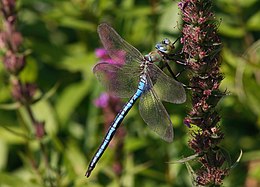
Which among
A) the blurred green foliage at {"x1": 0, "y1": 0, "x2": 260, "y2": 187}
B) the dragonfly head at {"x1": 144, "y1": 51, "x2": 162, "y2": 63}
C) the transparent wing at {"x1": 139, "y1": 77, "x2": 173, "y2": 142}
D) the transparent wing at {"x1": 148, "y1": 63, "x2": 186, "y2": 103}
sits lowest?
the blurred green foliage at {"x1": 0, "y1": 0, "x2": 260, "y2": 187}

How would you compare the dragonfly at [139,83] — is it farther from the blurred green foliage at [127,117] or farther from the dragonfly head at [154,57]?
the blurred green foliage at [127,117]

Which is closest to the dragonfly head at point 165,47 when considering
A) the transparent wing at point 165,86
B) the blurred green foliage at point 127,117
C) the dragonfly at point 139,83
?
the dragonfly at point 139,83

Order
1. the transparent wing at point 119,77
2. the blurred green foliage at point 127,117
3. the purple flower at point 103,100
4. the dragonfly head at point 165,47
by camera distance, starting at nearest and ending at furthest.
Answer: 1. the dragonfly head at point 165,47
2. the transparent wing at point 119,77
3. the purple flower at point 103,100
4. the blurred green foliage at point 127,117

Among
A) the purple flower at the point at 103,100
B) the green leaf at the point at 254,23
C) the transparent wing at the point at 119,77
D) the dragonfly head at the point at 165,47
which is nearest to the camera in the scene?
the dragonfly head at the point at 165,47

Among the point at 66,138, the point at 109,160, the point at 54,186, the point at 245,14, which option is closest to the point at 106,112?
the point at 109,160

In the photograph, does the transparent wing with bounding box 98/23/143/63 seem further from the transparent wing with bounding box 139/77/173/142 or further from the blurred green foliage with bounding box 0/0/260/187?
the blurred green foliage with bounding box 0/0/260/187

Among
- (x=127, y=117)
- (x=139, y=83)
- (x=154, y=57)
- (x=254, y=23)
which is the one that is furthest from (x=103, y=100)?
(x=254, y=23)

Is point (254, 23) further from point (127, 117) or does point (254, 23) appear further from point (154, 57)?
point (154, 57)

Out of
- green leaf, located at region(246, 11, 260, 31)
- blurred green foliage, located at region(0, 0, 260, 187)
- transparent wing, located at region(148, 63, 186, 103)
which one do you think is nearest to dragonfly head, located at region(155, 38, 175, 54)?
transparent wing, located at region(148, 63, 186, 103)
